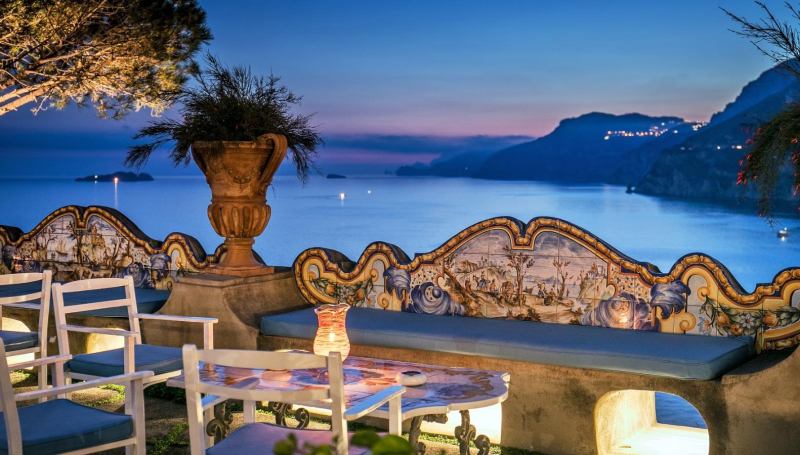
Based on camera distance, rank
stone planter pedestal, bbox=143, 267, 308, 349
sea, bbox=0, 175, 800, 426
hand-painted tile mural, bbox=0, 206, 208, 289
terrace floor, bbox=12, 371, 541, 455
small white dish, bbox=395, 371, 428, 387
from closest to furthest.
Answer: small white dish, bbox=395, 371, 428, 387 → terrace floor, bbox=12, 371, 541, 455 → stone planter pedestal, bbox=143, 267, 308, 349 → hand-painted tile mural, bbox=0, 206, 208, 289 → sea, bbox=0, 175, 800, 426

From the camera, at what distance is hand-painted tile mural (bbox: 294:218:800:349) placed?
16.1ft

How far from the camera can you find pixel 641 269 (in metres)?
5.18

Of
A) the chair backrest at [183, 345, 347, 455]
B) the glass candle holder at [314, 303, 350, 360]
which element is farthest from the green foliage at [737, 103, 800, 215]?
the chair backrest at [183, 345, 347, 455]

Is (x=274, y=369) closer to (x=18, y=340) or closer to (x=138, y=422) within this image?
(x=138, y=422)

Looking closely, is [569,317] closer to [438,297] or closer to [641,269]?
[641,269]

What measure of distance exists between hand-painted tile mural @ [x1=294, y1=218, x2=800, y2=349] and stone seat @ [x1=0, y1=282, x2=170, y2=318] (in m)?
1.11

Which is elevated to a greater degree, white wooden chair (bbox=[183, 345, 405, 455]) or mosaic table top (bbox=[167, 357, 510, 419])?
white wooden chair (bbox=[183, 345, 405, 455])

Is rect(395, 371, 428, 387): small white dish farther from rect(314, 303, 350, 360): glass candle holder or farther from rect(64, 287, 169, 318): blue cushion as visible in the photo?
rect(64, 287, 169, 318): blue cushion

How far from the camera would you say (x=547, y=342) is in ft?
15.8

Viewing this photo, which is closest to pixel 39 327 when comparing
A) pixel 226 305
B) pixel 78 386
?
pixel 226 305

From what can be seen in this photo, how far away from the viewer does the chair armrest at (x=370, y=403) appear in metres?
2.87

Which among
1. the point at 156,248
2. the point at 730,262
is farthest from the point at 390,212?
the point at 156,248

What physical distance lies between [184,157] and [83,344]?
161 centimetres

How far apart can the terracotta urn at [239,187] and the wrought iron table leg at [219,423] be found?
1.93 m
